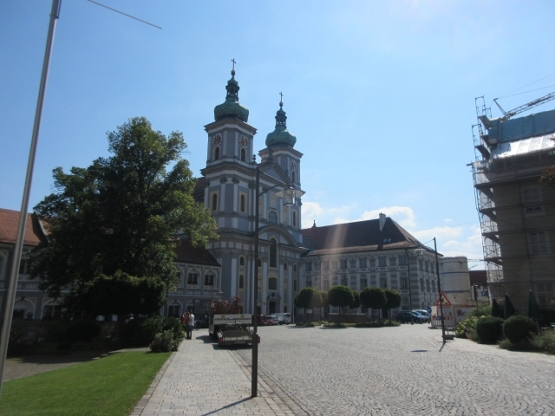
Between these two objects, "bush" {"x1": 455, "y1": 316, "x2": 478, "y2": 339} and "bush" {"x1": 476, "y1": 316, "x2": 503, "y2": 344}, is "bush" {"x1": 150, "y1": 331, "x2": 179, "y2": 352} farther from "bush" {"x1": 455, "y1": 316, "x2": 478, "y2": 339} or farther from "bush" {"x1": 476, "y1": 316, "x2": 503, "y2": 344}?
"bush" {"x1": 455, "y1": 316, "x2": 478, "y2": 339}

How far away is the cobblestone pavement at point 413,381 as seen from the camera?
864 centimetres

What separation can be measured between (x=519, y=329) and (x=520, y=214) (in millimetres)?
14326

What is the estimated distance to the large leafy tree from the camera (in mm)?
25141

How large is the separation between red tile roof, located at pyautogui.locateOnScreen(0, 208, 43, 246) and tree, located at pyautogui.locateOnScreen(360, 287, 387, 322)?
1242 inches

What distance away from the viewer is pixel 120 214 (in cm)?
2606

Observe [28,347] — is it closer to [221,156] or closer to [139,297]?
[139,297]

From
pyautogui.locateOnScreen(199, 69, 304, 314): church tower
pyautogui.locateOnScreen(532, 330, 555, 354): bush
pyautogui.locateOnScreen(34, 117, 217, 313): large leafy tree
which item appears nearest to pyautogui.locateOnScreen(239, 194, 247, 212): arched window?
pyautogui.locateOnScreen(199, 69, 304, 314): church tower

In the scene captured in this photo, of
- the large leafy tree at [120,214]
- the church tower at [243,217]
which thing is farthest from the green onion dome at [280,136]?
the large leafy tree at [120,214]

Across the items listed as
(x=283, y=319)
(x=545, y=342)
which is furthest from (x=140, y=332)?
(x=283, y=319)

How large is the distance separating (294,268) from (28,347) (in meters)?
43.2

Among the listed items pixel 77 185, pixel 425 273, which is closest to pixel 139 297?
pixel 77 185

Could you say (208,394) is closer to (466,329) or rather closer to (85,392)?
(85,392)

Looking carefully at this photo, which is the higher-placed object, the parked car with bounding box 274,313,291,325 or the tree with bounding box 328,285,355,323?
the tree with bounding box 328,285,355,323

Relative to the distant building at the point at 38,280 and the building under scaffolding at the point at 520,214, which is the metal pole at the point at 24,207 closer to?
the distant building at the point at 38,280
